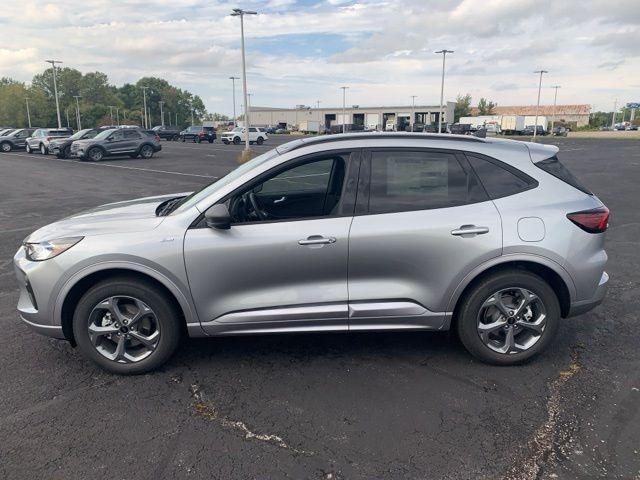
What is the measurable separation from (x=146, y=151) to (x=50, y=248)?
25.0 metres

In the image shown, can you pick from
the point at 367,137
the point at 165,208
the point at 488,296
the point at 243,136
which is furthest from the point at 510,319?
the point at 243,136

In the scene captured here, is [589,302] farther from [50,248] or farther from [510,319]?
[50,248]

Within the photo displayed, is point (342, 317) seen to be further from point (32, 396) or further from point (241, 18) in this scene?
point (241, 18)

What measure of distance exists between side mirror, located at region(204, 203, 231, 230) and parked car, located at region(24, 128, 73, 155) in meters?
30.4

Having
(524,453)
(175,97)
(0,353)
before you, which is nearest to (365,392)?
(524,453)

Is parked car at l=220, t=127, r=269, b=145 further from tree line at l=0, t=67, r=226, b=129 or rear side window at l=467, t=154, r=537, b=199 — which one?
tree line at l=0, t=67, r=226, b=129

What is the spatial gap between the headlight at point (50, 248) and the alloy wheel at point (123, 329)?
1.55ft

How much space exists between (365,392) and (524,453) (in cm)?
107

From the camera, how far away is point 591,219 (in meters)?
3.70

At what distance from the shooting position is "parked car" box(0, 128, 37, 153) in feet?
110

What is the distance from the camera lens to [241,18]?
26.6 metres

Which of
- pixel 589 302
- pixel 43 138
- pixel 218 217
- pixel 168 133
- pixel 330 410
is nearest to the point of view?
pixel 330 410

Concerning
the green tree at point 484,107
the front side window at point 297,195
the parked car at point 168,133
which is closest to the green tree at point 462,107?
the green tree at point 484,107

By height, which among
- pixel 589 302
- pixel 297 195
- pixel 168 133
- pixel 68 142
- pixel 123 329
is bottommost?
pixel 123 329
